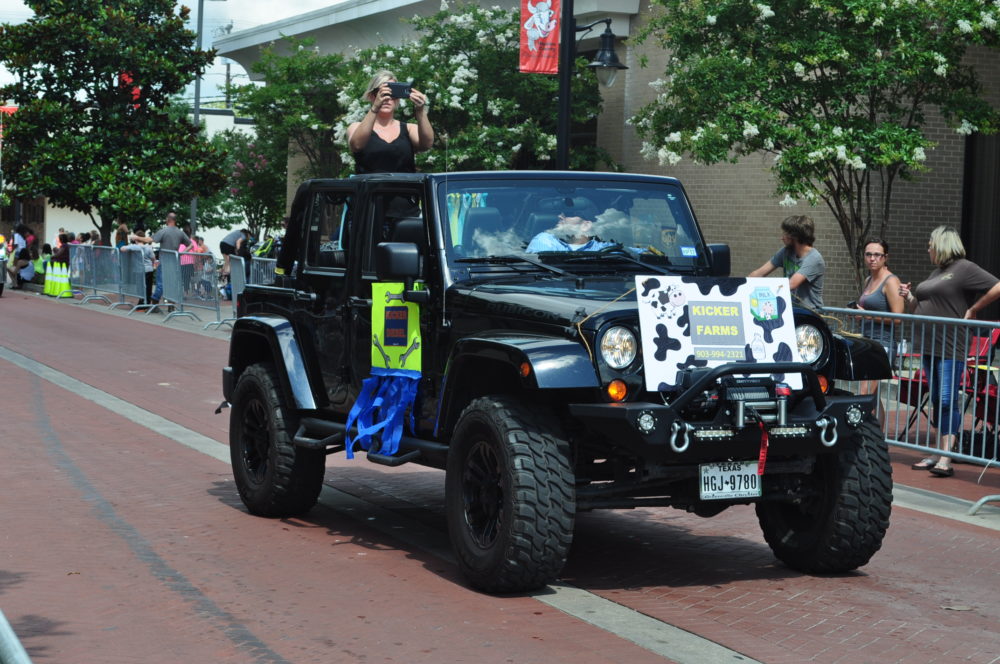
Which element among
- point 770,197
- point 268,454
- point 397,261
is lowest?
point 268,454

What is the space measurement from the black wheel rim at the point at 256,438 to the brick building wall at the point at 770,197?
1280 centimetres

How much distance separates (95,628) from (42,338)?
54.0 ft

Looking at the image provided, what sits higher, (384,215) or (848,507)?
(384,215)

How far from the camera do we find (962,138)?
73.6 ft

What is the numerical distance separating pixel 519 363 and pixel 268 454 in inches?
102

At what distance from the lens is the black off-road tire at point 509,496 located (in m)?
6.10

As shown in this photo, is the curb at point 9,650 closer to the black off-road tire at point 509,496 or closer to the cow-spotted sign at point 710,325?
the black off-road tire at point 509,496

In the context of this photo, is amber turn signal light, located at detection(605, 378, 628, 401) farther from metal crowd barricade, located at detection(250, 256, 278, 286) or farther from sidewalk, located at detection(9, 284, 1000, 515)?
metal crowd barricade, located at detection(250, 256, 278, 286)

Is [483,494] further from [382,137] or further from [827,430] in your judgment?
[382,137]

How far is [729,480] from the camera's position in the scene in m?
6.39

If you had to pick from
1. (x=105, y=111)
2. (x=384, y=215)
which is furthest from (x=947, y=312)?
(x=105, y=111)

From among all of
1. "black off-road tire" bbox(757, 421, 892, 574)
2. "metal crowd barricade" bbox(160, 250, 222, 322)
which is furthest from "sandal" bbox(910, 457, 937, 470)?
"metal crowd barricade" bbox(160, 250, 222, 322)

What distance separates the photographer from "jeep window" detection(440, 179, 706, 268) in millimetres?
7293

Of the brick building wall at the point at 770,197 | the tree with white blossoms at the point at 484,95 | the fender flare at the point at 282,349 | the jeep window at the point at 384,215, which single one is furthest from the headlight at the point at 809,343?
the tree with white blossoms at the point at 484,95
